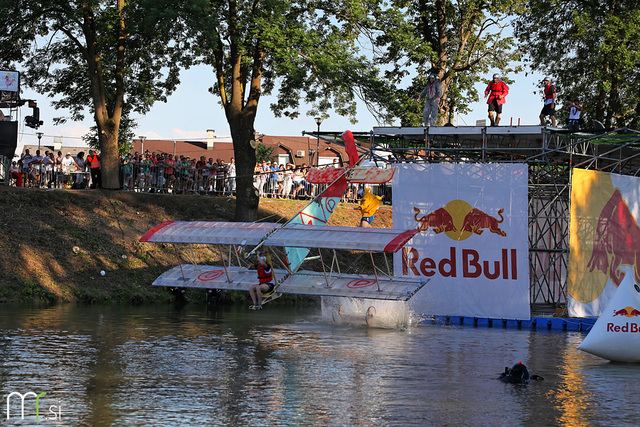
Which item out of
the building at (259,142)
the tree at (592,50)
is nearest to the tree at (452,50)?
the tree at (592,50)

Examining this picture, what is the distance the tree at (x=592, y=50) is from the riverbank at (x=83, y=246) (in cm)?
1864

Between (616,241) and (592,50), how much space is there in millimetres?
14831

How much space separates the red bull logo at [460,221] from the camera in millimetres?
26653

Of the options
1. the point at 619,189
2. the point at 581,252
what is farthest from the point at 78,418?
the point at 619,189

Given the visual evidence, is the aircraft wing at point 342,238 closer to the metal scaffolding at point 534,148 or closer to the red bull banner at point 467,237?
the red bull banner at point 467,237

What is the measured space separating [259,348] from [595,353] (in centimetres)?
787

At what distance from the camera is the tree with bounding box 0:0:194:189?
108 ft

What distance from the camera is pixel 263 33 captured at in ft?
103

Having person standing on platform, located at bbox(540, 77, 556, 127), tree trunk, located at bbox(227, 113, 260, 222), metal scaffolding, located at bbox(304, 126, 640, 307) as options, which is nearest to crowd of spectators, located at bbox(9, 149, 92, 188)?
tree trunk, located at bbox(227, 113, 260, 222)

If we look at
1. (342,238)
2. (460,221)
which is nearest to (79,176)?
(342,238)

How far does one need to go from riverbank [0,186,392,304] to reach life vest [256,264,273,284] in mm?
5032

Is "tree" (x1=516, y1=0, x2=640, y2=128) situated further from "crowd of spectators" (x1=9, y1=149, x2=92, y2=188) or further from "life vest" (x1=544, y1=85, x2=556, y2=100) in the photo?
Answer: "crowd of spectators" (x1=9, y1=149, x2=92, y2=188)

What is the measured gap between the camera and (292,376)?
51.0 ft

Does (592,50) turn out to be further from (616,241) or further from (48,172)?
(48,172)
